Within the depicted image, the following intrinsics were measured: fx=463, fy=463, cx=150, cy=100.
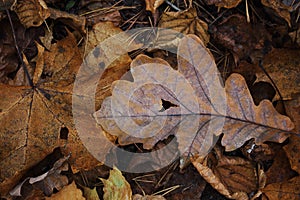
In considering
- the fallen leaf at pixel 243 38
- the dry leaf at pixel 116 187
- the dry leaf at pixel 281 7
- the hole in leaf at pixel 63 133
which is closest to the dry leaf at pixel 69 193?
the dry leaf at pixel 116 187

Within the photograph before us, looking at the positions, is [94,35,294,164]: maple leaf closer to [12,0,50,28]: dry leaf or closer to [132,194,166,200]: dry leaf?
[132,194,166,200]: dry leaf

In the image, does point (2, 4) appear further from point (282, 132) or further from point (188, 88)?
point (282, 132)

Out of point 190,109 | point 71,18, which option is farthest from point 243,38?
point 71,18

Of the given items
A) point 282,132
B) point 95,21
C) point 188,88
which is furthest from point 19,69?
point 282,132

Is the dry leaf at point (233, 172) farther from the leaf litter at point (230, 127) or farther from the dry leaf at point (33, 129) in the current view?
the dry leaf at point (33, 129)

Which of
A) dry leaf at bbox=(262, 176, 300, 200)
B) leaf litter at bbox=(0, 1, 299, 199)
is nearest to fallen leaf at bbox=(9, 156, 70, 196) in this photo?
leaf litter at bbox=(0, 1, 299, 199)
